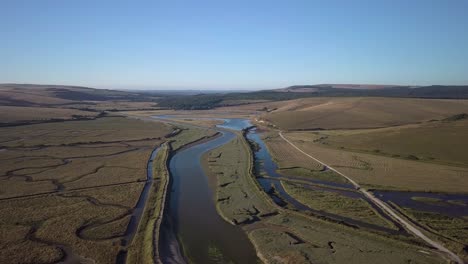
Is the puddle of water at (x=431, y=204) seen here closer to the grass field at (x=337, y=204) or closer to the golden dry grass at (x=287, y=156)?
the grass field at (x=337, y=204)

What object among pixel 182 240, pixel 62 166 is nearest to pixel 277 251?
pixel 182 240

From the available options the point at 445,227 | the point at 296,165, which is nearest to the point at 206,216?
the point at 445,227

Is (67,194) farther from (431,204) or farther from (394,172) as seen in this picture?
(394,172)

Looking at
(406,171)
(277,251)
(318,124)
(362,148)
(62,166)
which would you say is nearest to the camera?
(277,251)

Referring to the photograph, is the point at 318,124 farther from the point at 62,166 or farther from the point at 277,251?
the point at 277,251

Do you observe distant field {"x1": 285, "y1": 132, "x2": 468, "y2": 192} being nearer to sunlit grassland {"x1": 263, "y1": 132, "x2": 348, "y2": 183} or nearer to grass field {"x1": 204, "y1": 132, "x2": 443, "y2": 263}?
sunlit grassland {"x1": 263, "y1": 132, "x2": 348, "y2": 183}

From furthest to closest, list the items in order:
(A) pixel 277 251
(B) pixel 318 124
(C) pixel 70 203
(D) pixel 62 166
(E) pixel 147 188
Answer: (B) pixel 318 124
(D) pixel 62 166
(E) pixel 147 188
(C) pixel 70 203
(A) pixel 277 251

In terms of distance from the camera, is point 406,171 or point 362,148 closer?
point 406,171
